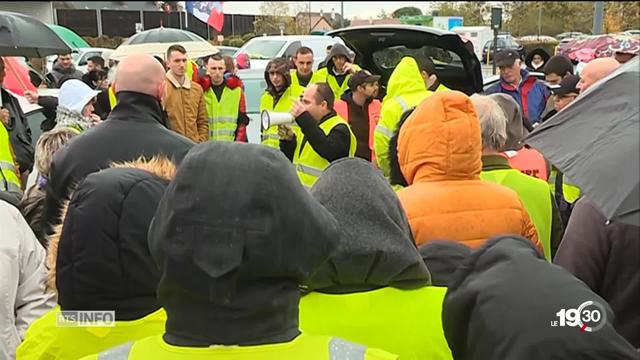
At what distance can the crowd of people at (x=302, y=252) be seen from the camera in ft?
4.93

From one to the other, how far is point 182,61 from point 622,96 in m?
5.87

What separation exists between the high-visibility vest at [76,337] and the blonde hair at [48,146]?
169cm

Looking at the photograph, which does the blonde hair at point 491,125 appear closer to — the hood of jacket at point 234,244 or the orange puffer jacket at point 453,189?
the orange puffer jacket at point 453,189

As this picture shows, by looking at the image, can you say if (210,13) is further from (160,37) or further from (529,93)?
(529,93)

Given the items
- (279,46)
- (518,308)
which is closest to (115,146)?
(518,308)

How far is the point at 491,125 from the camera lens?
3.52 metres

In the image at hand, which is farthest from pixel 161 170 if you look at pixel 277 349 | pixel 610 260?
pixel 610 260

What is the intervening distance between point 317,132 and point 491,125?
6.51 ft

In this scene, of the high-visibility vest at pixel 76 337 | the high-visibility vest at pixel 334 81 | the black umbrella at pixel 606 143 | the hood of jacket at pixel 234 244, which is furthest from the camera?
the high-visibility vest at pixel 334 81

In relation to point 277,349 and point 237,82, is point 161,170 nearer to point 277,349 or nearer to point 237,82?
point 277,349

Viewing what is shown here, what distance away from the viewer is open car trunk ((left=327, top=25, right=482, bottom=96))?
679 cm

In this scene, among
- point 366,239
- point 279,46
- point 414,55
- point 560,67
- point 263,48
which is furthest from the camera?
point 263,48

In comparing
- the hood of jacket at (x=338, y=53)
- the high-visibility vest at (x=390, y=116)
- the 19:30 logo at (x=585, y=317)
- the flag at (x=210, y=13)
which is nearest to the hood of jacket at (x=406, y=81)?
the high-visibility vest at (x=390, y=116)

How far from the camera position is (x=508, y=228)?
121 inches
